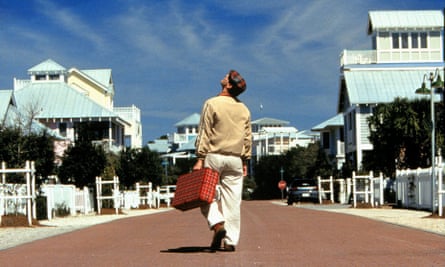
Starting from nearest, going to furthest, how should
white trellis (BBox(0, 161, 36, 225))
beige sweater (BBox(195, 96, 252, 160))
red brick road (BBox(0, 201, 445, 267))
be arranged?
red brick road (BBox(0, 201, 445, 267)), beige sweater (BBox(195, 96, 252, 160)), white trellis (BBox(0, 161, 36, 225))

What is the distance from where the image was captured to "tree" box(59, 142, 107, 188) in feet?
112

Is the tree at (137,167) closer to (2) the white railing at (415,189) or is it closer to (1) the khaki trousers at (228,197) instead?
(2) the white railing at (415,189)

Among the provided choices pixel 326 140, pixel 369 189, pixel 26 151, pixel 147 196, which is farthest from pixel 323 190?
pixel 326 140

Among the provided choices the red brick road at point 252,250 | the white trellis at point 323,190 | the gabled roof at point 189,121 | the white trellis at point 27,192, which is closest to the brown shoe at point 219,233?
the red brick road at point 252,250

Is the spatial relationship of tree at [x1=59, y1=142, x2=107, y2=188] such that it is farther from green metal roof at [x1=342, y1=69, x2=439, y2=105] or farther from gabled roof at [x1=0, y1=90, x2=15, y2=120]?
green metal roof at [x1=342, y1=69, x2=439, y2=105]

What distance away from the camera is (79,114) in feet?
208

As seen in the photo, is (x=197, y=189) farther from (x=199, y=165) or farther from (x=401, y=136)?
(x=401, y=136)

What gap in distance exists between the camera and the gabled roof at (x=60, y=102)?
6322 cm

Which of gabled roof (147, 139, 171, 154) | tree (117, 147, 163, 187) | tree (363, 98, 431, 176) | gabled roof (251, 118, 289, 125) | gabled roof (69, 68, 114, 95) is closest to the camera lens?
tree (363, 98, 431, 176)

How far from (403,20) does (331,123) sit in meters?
12.6

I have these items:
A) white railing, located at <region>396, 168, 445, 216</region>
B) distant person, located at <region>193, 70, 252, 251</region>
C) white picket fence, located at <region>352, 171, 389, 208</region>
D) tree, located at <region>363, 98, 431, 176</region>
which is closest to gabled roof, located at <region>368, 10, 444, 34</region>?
tree, located at <region>363, 98, 431, 176</region>

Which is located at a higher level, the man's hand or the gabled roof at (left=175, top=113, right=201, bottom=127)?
the gabled roof at (left=175, top=113, right=201, bottom=127)

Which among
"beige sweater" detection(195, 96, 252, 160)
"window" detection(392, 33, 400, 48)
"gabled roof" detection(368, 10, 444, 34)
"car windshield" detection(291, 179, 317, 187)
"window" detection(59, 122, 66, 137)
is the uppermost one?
"gabled roof" detection(368, 10, 444, 34)

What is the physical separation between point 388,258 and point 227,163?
1.94m
